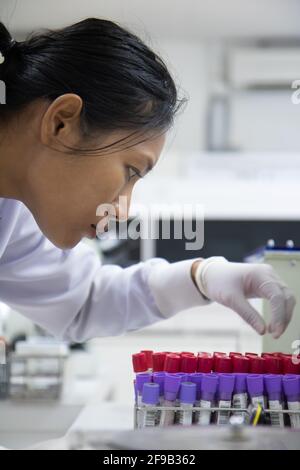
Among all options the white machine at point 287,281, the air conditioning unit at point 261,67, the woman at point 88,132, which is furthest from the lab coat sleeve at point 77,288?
the air conditioning unit at point 261,67

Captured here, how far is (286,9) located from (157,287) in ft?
2.07

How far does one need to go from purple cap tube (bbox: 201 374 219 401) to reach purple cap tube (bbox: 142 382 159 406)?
0.19 ft

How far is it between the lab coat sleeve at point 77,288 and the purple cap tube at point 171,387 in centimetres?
35

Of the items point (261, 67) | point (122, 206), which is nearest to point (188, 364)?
point (122, 206)

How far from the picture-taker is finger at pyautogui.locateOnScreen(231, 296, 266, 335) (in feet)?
2.77

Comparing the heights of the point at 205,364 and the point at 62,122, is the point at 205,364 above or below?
below

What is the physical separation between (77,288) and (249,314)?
1.23 ft

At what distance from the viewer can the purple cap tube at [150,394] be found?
70cm

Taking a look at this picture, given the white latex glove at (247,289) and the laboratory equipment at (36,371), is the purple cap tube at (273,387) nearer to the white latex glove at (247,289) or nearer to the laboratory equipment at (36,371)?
the white latex glove at (247,289)

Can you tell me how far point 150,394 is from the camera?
704 millimetres

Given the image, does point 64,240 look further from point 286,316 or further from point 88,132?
point 286,316

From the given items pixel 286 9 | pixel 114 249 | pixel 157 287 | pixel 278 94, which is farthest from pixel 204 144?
pixel 157 287

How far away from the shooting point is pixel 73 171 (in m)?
0.84

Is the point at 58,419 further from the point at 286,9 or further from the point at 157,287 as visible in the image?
the point at 286,9
